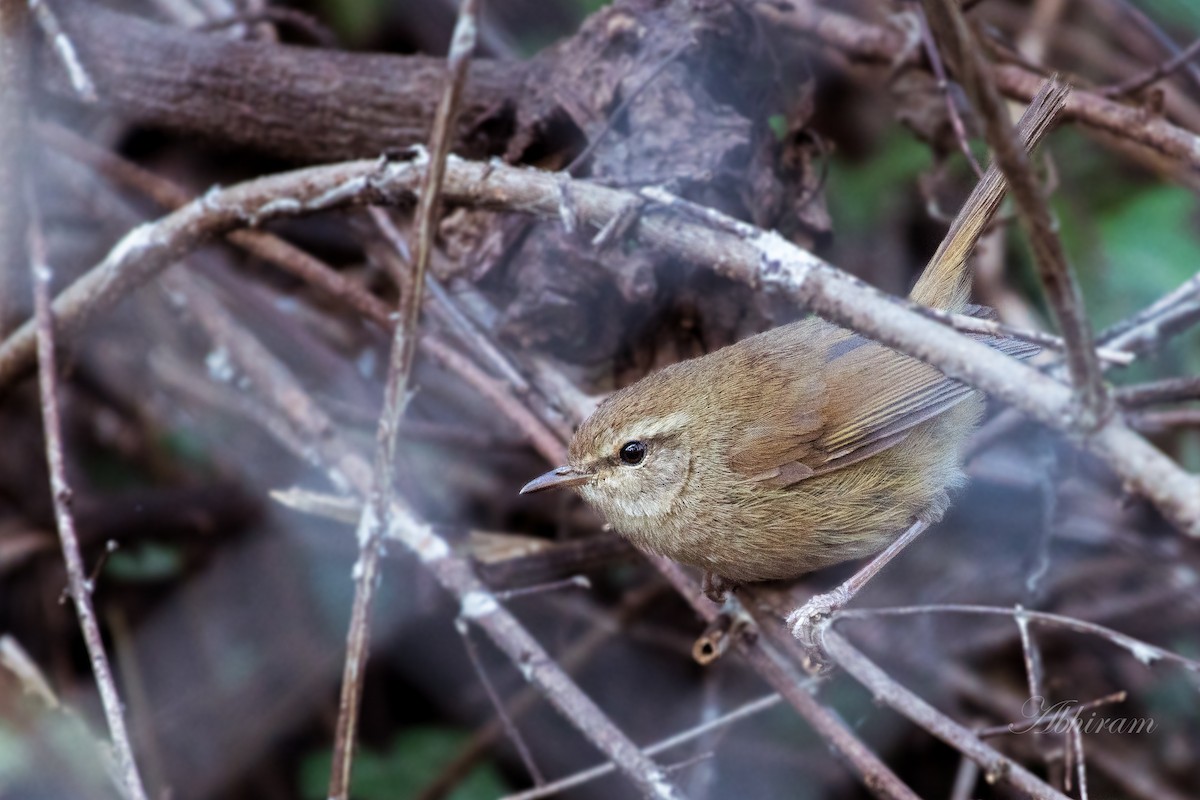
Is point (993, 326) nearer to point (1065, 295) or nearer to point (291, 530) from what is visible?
point (1065, 295)

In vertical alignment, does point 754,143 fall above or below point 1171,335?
above

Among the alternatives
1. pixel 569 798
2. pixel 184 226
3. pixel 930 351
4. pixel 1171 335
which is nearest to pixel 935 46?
pixel 1171 335

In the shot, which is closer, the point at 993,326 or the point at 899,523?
the point at 993,326

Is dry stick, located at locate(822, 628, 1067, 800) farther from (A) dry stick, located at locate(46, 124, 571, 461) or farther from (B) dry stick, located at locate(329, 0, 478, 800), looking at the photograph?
(B) dry stick, located at locate(329, 0, 478, 800)

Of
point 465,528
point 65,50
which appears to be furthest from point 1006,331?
point 65,50

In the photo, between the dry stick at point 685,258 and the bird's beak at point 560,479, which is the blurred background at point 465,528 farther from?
the bird's beak at point 560,479

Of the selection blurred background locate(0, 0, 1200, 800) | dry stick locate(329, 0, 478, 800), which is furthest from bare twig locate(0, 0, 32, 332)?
dry stick locate(329, 0, 478, 800)

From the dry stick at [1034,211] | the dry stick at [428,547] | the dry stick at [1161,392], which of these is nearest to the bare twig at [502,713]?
the dry stick at [428,547]
